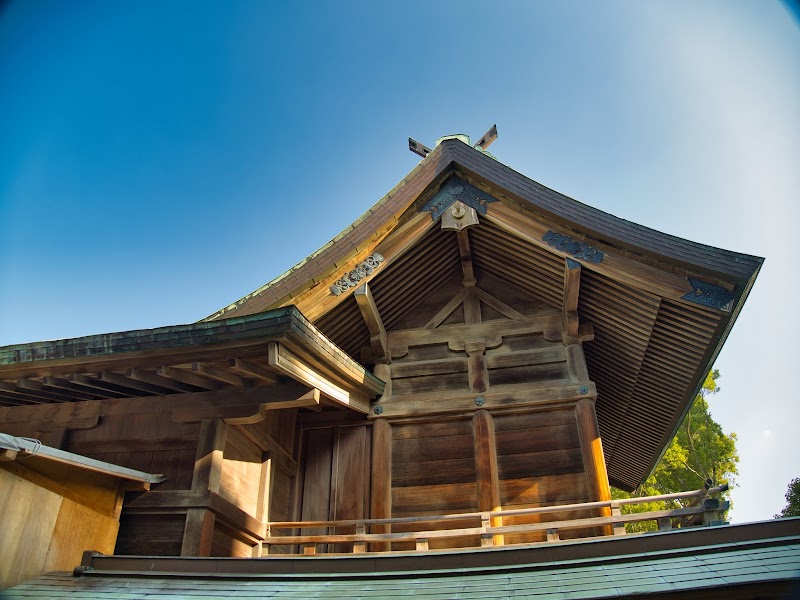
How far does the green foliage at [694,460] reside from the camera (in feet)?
79.7

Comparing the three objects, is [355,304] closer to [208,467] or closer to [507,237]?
[507,237]

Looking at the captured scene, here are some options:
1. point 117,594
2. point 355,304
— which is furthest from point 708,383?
point 117,594

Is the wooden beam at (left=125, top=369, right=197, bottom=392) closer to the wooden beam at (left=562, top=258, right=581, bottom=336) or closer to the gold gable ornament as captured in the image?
the gold gable ornament

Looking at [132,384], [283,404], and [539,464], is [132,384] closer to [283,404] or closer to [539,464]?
[283,404]

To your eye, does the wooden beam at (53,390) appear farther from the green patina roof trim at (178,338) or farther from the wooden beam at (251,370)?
the wooden beam at (251,370)

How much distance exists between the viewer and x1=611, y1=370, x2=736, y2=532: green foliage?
2430 centimetres

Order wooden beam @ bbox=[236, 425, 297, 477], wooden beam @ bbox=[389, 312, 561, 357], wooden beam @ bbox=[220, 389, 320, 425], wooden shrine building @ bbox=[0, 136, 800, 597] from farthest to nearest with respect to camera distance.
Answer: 1. wooden beam @ bbox=[389, 312, 561, 357]
2. wooden beam @ bbox=[236, 425, 297, 477]
3. wooden beam @ bbox=[220, 389, 320, 425]
4. wooden shrine building @ bbox=[0, 136, 800, 597]

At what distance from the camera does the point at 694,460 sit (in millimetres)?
24688

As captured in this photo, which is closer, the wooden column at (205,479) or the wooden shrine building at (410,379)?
the wooden column at (205,479)

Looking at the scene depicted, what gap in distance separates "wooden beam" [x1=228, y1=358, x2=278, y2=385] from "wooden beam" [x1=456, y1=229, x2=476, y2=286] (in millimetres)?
3575

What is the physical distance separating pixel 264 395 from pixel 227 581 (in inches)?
83.6

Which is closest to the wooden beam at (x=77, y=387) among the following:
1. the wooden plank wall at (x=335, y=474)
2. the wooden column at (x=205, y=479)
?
the wooden column at (x=205, y=479)

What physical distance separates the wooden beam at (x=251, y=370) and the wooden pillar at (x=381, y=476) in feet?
6.37

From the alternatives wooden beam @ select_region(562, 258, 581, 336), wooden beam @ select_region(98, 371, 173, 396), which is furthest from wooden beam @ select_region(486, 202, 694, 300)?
wooden beam @ select_region(98, 371, 173, 396)
